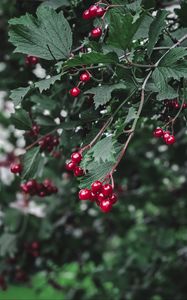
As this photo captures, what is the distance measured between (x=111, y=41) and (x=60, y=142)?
36.5 inches

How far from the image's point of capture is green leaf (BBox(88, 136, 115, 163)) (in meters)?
1.39

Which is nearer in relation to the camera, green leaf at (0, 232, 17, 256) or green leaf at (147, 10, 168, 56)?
green leaf at (147, 10, 168, 56)

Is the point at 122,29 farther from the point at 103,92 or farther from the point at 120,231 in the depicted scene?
the point at 120,231

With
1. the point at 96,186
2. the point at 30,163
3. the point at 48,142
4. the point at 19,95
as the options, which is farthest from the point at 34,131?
the point at 96,186

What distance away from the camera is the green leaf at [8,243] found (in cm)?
348

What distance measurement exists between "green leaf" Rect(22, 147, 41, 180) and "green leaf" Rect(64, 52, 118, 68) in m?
0.81

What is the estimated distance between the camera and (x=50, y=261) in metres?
4.00

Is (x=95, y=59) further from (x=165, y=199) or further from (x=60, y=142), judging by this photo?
(x=165, y=199)

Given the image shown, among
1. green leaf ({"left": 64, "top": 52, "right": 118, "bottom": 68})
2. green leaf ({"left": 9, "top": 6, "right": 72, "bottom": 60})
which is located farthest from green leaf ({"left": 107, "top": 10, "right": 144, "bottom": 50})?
green leaf ({"left": 9, "top": 6, "right": 72, "bottom": 60})

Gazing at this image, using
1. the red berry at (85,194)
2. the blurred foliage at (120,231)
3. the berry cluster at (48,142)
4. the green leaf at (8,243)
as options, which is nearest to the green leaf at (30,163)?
the berry cluster at (48,142)

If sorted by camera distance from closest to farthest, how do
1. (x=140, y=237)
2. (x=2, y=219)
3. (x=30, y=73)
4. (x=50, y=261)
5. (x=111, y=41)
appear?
(x=111, y=41)
(x=30, y=73)
(x=2, y=219)
(x=50, y=261)
(x=140, y=237)

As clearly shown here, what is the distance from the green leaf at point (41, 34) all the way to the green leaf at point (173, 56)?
37 cm

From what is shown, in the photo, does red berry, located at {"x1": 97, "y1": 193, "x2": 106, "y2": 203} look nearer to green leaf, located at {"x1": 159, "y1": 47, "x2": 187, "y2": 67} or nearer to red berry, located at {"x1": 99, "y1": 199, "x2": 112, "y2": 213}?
red berry, located at {"x1": 99, "y1": 199, "x2": 112, "y2": 213}

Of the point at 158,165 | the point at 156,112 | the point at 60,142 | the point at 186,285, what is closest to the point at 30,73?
the point at 60,142
